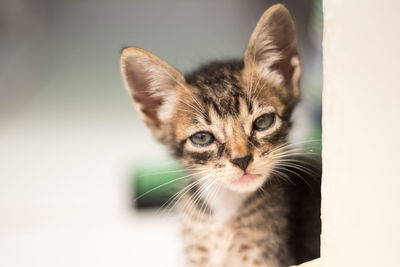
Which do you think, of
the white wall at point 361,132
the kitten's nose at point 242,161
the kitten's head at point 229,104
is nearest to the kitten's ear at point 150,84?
the kitten's head at point 229,104

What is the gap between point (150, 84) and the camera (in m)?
0.96

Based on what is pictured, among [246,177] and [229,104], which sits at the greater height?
[229,104]

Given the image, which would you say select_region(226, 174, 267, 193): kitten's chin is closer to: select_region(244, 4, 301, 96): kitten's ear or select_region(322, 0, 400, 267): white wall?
select_region(322, 0, 400, 267): white wall

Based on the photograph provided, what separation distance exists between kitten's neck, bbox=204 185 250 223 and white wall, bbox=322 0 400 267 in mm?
259

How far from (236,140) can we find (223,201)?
8.0 inches

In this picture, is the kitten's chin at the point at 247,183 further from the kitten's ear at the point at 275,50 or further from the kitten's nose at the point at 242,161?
the kitten's ear at the point at 275,50

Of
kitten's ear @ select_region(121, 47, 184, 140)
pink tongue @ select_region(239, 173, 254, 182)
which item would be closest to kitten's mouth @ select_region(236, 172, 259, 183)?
pink tongue @ select_region(239, 173, 254, 182)

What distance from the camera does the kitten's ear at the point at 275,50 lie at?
99 centimetres

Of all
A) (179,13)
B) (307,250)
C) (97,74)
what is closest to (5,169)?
(97,74)

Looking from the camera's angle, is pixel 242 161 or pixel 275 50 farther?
pixel 275 50

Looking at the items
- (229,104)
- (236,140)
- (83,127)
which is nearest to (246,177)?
(236,140)

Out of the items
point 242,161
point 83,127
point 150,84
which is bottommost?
point 242,161

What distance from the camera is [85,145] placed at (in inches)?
36.6

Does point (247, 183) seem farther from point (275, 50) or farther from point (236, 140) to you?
point (275, 50)
